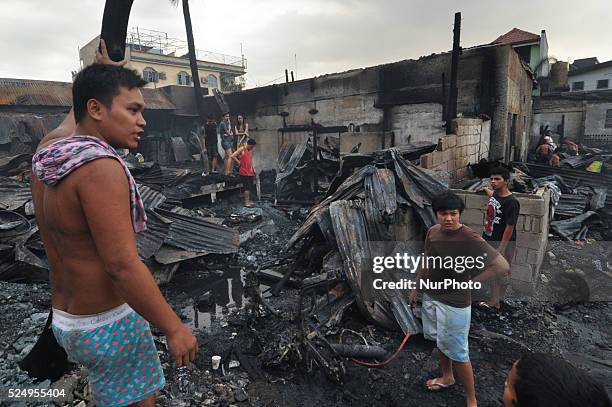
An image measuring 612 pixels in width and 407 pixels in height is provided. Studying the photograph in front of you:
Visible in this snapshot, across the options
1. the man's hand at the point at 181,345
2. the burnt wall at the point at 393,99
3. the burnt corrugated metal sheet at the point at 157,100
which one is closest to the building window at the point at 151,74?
the burnt corrugated metal sheet at the point at 157,100

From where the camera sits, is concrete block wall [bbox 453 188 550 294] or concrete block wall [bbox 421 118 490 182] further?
concrete block wall [bbox 421 118 490 182]

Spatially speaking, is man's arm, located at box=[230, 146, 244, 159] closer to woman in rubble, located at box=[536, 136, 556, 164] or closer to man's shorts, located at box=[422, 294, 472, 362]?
man's shorts, located at box=[422, 294, 472, 362]

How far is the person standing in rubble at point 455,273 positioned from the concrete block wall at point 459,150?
287 centimetres

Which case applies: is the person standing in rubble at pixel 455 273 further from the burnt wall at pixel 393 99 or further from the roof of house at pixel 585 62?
the roof of house at pixel 585 62

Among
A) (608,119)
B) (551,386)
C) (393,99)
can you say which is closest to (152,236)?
(551,386)

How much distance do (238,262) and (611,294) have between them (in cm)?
557

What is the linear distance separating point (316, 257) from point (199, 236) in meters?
2.04

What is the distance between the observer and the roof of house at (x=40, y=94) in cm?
1334

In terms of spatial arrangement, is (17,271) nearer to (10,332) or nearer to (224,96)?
(10,332)

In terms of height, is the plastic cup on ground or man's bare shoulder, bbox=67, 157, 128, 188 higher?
man's bare shoulder, bbox=67, 157, 128, 188

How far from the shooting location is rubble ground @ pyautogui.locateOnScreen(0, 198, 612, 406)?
2.75 metres

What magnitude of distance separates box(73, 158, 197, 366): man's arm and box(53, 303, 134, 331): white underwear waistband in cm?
28

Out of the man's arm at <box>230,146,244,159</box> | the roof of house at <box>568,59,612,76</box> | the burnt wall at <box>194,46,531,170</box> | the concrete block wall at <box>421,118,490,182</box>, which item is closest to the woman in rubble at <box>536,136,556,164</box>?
the burnt wall at <box>194,46,531,170</box>

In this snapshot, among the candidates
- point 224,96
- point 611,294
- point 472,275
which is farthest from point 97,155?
point 224,96
